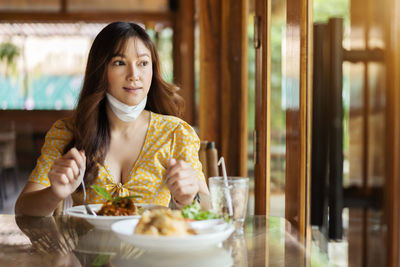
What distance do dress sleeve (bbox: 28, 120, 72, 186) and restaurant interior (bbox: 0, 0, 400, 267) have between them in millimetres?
157

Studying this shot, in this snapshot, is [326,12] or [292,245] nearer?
[292,245]

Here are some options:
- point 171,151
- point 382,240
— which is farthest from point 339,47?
point 171,151

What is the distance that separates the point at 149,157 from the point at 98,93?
274mm

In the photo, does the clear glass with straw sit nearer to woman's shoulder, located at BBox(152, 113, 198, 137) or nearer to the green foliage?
woman's shoulder, located at BBox(152, 113, 198, 137)

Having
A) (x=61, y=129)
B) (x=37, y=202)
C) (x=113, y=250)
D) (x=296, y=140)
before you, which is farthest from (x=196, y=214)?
(x=61, y=129)

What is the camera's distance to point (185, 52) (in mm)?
5863

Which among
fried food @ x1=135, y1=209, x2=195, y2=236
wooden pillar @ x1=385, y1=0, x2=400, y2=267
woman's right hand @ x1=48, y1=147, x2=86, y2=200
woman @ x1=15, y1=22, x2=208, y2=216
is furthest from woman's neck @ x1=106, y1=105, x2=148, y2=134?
wooden pillar @ x1=385, y1=0, x2=400, y2=267

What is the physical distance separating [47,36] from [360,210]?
6662mm

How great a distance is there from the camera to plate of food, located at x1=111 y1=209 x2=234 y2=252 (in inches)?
36.5

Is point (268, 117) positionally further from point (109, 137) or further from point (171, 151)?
point (109, 137)

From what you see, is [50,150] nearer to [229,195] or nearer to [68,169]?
[68,169]

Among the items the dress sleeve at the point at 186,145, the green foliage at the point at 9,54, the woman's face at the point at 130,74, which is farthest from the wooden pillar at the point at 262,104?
the green foliage at the point at 9,54

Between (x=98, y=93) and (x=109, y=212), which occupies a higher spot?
(x=98, y=93)

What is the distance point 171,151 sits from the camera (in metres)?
1.75
